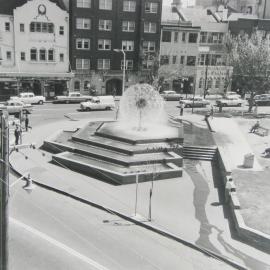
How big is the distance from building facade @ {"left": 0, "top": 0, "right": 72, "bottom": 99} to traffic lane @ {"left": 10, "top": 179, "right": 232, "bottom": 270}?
1384 inches

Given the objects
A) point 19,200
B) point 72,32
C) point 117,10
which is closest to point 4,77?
point 72,32

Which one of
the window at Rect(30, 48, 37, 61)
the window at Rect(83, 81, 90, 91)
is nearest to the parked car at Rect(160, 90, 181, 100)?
the window at Rect(83, 81, 90, 91)

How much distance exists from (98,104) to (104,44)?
13.8 m

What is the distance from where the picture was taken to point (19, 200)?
2188cm

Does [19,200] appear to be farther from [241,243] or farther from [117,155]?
[241,243]

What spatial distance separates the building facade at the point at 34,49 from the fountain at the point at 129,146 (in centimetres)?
2187

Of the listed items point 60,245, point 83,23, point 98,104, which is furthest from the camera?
point 83,23

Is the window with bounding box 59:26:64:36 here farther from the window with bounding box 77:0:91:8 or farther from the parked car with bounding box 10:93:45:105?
the parked car with bounding box 10:93:45:105

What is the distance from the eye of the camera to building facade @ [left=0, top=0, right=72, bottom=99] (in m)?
53.4

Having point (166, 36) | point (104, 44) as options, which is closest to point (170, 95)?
point (166, 36)

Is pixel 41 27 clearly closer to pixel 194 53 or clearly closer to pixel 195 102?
pixel 195 102

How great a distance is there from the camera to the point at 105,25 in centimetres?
5925

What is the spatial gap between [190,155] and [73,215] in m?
13.0

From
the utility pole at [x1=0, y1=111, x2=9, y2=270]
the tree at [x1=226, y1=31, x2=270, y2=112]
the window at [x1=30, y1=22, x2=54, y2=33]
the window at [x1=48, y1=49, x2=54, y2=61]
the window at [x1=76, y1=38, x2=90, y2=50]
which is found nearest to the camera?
the utility pole at [x1=0, y1=111, x2=9, y2=270]
